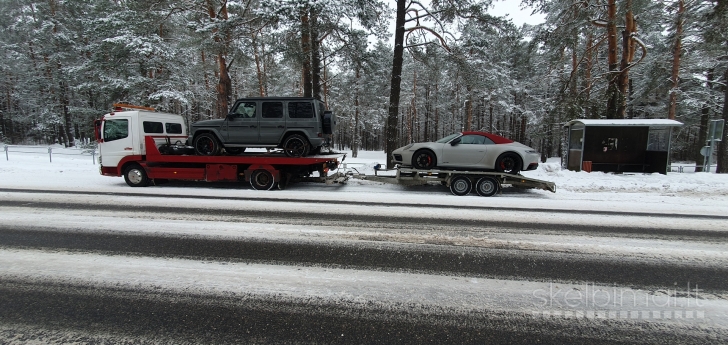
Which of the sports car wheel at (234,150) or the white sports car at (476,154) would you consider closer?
the white sports car at (476,154)

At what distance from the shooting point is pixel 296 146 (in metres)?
9.48

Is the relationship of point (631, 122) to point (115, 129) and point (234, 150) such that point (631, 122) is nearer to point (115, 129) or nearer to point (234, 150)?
Result: point (234, 150)

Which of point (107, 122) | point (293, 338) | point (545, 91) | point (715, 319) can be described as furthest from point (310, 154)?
point (545, 91)

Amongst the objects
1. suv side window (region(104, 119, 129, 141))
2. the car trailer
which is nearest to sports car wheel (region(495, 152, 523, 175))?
the car trailer

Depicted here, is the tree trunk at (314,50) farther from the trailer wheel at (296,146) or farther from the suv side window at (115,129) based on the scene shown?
the suv side window at (115,129)

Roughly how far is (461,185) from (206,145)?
25.9 ft

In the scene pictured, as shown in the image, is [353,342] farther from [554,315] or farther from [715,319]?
[715,319]

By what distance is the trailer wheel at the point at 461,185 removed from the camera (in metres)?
9.18

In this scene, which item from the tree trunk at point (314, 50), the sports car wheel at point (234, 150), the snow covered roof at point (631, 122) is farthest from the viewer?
the snow covered roof at point (631, 122)

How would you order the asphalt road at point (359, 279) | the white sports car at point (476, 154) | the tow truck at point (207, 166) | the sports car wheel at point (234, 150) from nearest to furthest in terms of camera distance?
the asphalt road at point (359, 279)
the tow truck at point (207, 166)
the white sports car at point (476, 154)
the sports car wheel at point (234, 150)

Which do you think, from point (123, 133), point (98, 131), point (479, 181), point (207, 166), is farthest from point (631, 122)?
point (98, 131)

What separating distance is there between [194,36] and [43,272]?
493 inches

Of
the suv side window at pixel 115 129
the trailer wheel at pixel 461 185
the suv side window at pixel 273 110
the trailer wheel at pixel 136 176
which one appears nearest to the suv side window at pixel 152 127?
the suv side window at pixel 115 129

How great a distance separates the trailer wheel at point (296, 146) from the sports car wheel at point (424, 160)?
3369mm
